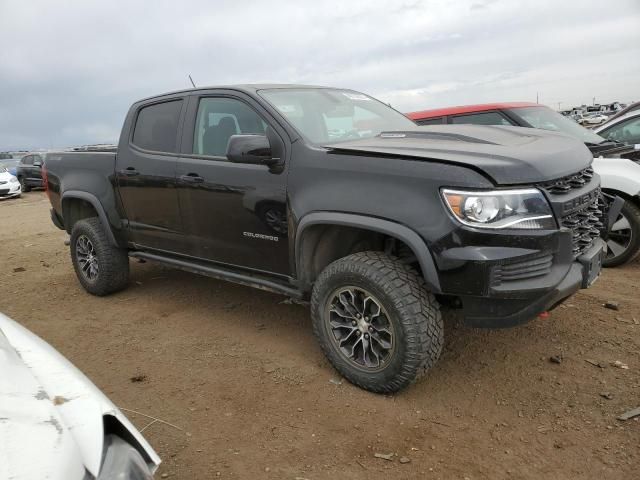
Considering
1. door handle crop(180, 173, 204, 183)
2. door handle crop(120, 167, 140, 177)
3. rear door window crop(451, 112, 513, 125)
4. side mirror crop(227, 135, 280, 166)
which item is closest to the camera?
side mirror crop(227, 135, 280, 166)

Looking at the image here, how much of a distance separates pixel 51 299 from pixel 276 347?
285 centimetres

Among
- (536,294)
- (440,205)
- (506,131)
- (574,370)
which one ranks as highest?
(506,131)

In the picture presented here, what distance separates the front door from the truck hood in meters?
0.57

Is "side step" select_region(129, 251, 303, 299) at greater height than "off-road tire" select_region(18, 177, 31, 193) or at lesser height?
greater

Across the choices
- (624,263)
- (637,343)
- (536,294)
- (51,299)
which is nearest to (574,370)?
(637,343)

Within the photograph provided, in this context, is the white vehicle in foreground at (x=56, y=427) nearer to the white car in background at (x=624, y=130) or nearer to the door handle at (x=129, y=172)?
the door handle at (x=129, y=172)

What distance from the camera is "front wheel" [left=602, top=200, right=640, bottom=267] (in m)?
4.92

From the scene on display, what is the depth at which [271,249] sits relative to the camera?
348 centimetres

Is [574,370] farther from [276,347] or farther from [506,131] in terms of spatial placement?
[276,347]

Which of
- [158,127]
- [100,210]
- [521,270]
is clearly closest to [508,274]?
[521,270]

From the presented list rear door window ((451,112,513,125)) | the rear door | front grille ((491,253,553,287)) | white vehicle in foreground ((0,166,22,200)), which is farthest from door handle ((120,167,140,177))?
white vehicle in foreground ((0,166,22,200))

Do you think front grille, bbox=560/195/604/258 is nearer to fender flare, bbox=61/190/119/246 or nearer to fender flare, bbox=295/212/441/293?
fender flare, bbox=295/212/441/293

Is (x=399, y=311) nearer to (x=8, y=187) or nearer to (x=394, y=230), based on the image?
(x=394, y=230)

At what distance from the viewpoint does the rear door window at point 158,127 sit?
4.14 metres
